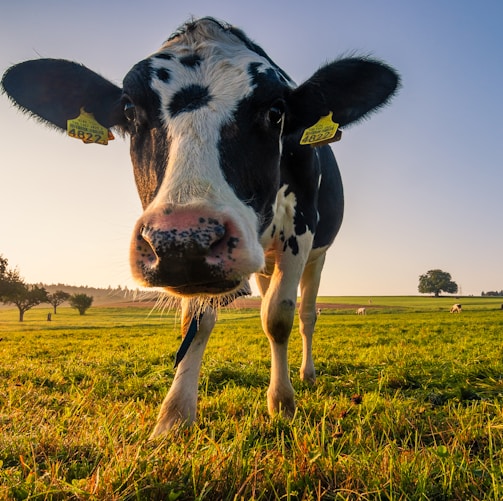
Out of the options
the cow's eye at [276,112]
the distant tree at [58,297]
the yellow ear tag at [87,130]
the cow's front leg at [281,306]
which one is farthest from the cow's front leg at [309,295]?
the distant tree at [58,297]

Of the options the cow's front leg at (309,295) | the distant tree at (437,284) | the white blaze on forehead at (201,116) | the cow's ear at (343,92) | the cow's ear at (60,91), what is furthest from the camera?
the distant tree at (437,284)

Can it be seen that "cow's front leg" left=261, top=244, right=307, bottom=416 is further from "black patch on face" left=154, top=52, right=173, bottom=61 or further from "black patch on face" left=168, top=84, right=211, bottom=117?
"black patch on face" left=154, top=52, right=173, bottom=61

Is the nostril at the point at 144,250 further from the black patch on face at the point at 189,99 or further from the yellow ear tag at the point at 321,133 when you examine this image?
the yellow ear tag at the point at 321,133

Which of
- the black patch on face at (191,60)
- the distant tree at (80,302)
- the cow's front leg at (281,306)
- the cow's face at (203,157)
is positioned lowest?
the distant tree at (80,302)

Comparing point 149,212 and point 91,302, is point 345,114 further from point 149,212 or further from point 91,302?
point 91,302

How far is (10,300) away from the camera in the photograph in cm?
5391

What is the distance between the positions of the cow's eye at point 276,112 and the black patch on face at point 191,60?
2.12ft

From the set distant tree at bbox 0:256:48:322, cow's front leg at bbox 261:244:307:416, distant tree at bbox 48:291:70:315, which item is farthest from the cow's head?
distant tree at bbox 48:291:70:315

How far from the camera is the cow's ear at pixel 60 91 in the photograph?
4086mm

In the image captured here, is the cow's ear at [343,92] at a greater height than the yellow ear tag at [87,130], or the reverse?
the cow's ear at [343,92]

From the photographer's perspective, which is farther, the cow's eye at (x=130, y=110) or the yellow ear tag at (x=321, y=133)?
the yellow ear tag at (x=321, y=133)

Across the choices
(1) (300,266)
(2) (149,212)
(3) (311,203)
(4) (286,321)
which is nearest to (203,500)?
(2) (149,212)

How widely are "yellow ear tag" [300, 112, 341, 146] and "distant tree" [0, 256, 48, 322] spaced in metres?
55.7

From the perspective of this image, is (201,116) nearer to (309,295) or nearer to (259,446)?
(259,446)
